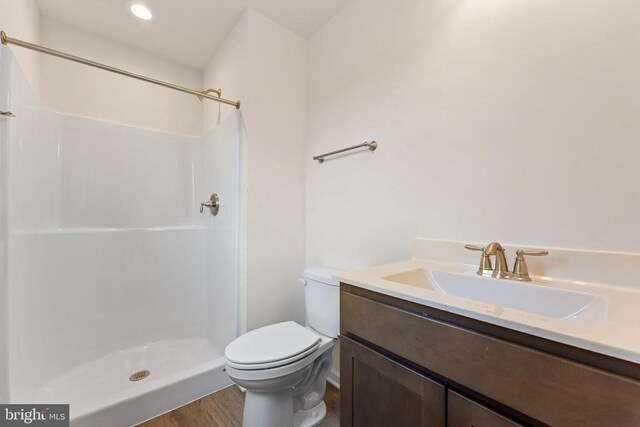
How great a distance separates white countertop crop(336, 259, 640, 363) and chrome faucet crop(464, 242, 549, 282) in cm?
4

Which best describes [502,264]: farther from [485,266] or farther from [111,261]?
[111,261]

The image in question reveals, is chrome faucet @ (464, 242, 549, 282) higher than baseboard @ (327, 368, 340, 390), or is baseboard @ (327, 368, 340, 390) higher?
chrome faucet @ (464, 242, 549, 282)

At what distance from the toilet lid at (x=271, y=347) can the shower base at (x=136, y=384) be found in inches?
20.2

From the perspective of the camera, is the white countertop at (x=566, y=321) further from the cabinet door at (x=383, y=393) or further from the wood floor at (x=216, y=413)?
the wood floor at (x=216, y=413)

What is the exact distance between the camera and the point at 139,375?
5.42ft

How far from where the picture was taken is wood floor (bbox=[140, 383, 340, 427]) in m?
1.29

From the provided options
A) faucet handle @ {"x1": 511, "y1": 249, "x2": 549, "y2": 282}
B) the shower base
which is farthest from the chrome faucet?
the shower base

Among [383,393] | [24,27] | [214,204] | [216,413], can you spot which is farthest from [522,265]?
[24,27]

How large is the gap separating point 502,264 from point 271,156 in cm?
136

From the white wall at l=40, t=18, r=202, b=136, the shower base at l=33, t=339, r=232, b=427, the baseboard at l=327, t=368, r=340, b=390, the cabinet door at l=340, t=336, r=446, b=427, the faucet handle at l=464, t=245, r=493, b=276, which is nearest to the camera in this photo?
the cabinet door at l=340, t=336, r=446, b=427

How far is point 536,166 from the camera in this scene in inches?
35.0

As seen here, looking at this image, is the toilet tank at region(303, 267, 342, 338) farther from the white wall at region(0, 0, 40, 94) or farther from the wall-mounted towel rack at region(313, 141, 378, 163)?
the white wall at region(0, 0, 40, 94)

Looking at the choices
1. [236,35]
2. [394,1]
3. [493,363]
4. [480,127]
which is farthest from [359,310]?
[236,35]

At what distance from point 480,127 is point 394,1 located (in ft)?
2.73
